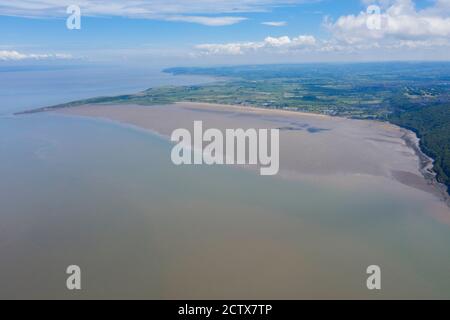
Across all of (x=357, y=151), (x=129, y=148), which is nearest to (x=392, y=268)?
(x=357, y=151)

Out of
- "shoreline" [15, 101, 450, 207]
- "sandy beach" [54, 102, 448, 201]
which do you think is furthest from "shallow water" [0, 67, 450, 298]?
"sandy beach" [54, 102, 448, 201]

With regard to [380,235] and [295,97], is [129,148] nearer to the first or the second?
[380,235]

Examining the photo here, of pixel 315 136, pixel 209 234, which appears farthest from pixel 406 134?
pixel 209 234

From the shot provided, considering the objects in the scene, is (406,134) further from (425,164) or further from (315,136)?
(425,164)

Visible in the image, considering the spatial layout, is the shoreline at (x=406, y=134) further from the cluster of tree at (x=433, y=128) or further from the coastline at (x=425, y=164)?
the cluster of tree at (x=433, y=128)

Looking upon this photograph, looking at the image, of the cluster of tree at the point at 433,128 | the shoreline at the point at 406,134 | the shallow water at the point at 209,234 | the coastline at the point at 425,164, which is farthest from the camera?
the cluster of tree at the point at 433,128

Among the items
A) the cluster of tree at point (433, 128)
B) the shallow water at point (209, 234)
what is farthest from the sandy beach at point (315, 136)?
the shallow water at point (209, 234)

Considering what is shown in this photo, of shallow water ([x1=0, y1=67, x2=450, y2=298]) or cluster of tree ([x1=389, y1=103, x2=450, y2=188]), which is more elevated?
cluster of tree ([x1=389, y1=103, x2=450, y2=188])

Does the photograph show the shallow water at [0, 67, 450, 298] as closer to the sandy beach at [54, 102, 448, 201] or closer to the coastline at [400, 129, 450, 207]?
the coastline at [400, 129, 450, 207]
